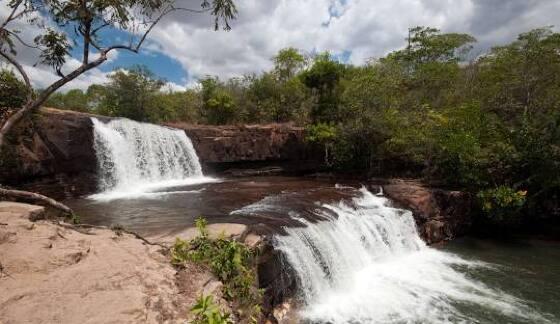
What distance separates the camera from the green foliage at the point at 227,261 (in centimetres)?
517

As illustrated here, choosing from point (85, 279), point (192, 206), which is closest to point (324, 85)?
point (192, 206)

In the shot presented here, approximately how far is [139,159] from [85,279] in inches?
439

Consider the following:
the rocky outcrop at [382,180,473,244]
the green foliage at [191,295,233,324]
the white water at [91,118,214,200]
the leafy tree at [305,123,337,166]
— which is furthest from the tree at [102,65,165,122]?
the green foliage at [191,295,233,324]

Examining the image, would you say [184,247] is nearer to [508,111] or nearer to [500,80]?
[508,111]

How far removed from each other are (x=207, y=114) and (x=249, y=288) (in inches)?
802

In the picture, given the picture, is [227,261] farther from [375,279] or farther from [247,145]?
[247,145]

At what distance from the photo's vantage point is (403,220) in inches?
457

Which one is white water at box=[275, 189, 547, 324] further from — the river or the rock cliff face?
the rock cliff face

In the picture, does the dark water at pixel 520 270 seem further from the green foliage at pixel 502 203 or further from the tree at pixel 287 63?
the tree at pixel 287 63

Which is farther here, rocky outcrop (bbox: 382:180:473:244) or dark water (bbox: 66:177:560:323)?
rocky outcrop (bbox: 382:180:473:244)

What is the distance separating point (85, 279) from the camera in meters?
4.17

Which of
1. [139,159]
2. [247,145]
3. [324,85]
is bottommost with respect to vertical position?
[139,159]

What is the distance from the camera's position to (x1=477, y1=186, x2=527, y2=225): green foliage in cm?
1228

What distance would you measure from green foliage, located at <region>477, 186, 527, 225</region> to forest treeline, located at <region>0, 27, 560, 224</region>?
1.5 inches
